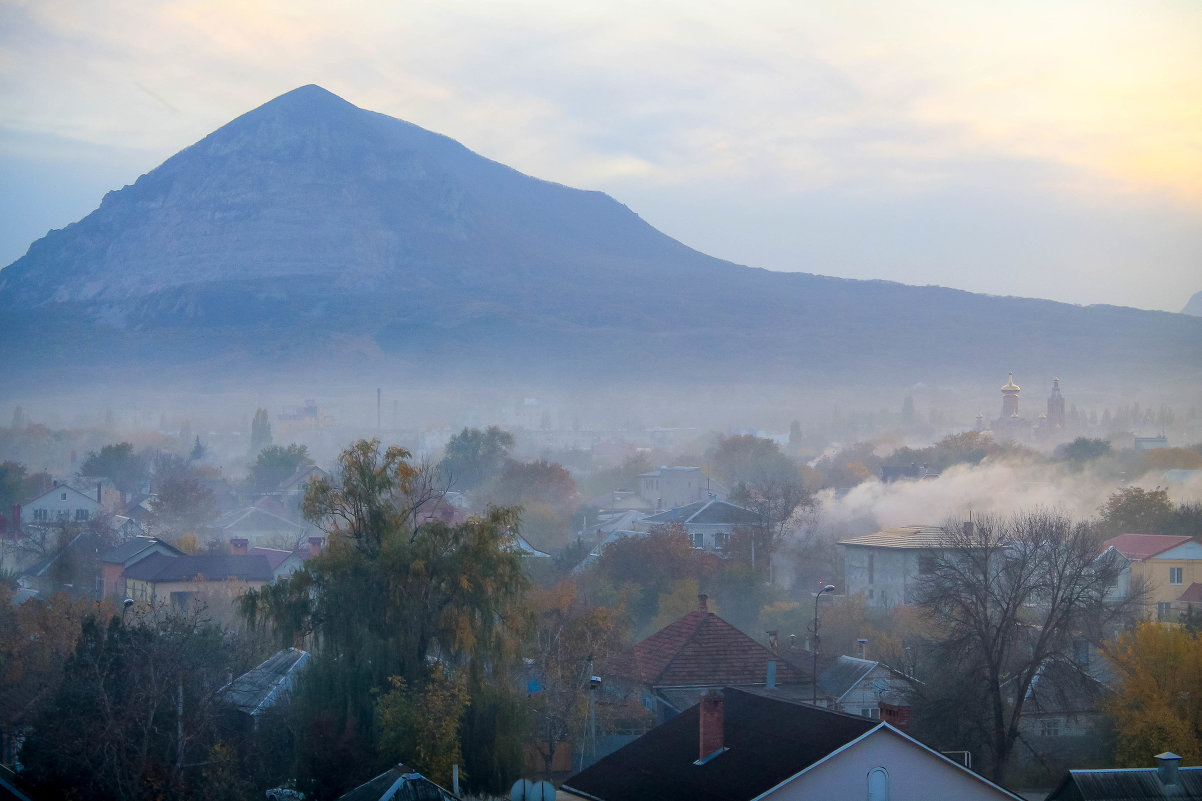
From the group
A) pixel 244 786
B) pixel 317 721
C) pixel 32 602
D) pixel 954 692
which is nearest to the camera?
pixel 244 786

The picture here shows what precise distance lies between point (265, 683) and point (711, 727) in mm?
15541

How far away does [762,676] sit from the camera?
4344 centimetres

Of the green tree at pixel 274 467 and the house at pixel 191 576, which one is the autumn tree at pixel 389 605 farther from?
the green tree at pixel 274 467

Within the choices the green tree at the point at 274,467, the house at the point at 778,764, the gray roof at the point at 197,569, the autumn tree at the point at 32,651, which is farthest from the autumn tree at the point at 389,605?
the green tree at the point at 274,467

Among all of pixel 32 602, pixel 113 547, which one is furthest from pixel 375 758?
pixel 113 547

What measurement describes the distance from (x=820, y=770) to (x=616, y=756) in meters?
6.64

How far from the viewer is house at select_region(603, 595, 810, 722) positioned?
4259 centimetres

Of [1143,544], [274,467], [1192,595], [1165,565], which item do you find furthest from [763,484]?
[274,467]

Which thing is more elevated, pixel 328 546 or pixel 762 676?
pixel 328 546

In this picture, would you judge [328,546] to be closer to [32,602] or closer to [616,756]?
[616,756]

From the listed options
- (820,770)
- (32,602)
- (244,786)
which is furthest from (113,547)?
(820,770)

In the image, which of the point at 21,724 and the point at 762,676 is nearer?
the point at 21,724

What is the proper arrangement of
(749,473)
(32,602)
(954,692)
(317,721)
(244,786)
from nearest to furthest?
(244,786), (317,721), (954,692), (32,602), (749,473)

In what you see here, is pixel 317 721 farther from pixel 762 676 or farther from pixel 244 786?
pixel 762 676
